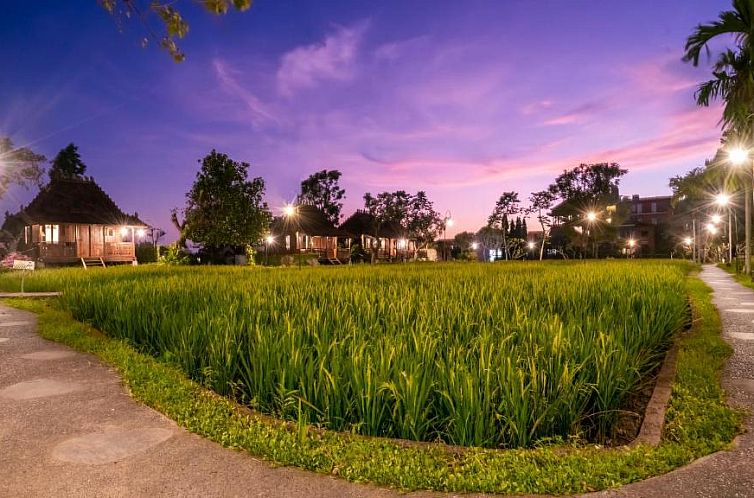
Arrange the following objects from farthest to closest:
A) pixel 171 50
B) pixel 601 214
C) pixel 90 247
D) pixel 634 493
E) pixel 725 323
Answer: pixel 601 214 → pixel 90 247 → pixel 725 323 → pixel 171 50 → pixel 634 493

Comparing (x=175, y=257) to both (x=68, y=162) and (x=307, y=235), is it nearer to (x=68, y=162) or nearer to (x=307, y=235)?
(x=307, y=235)

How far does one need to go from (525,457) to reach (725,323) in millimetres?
7081

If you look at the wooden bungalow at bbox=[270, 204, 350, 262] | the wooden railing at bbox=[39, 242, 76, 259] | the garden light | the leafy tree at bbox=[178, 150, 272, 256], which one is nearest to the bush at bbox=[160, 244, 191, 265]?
the leafy tree at bbox=[178, 150, 272, 256]

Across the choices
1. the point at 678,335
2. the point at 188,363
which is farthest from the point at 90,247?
the point at 678,335

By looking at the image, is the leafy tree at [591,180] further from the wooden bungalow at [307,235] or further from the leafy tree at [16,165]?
the leafy tree at [16,165]

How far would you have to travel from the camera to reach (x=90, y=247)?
30094mm

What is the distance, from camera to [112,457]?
9.82 ft

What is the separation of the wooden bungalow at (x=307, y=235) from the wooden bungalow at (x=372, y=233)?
198 centimetres

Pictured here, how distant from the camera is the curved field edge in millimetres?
2637

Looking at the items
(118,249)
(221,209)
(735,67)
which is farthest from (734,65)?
(118,249)

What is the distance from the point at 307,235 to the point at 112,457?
122ft

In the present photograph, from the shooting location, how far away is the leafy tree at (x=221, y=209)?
28062mm

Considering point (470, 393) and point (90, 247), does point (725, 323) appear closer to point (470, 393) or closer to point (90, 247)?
point (470, 393)

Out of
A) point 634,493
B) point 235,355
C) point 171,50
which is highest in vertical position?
point 171,50
